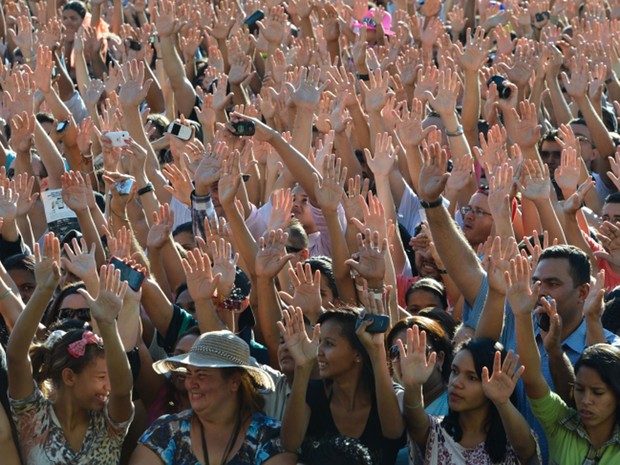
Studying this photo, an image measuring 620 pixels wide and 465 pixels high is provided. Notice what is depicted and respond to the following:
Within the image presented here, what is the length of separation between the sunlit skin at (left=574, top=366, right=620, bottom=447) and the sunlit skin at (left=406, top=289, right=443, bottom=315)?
1320 mm

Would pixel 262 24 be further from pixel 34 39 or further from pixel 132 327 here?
pixel 132 327

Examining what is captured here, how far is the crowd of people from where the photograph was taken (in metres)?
4.12

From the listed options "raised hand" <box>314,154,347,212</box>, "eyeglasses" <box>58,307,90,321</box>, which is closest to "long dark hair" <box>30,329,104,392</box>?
"eyeglasses" <box>58,307,90,321</box>

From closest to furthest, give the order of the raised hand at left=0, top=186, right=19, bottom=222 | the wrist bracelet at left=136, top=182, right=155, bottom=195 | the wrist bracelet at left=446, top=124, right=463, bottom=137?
1. the raised hand at left=0, top=186, right=19, bottom=222
2. the wrist bracelet at left=136, top=182, right=155, bottom=195
3. the wrist bracelet at left=446, top=124, right=463, bottom=137

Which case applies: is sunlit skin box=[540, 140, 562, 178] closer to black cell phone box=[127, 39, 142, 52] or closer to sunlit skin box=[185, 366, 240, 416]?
black cell phone box=[127, 39, 142, 52]

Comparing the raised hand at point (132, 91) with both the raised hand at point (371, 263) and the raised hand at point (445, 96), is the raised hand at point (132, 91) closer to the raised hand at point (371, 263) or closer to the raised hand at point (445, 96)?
the raised hand at point (445, 96)

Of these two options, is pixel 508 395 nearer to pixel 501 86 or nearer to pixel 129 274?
pixel 129 274

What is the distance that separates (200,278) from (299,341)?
649 millimetres

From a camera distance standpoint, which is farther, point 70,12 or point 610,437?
point 70,12

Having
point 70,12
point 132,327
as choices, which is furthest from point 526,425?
point 70,12

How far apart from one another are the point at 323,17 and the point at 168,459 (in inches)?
237

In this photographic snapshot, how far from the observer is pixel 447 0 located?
11227 mm

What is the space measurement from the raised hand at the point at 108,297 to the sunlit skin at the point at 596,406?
1.53 metres

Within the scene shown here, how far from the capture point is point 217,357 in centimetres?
420
